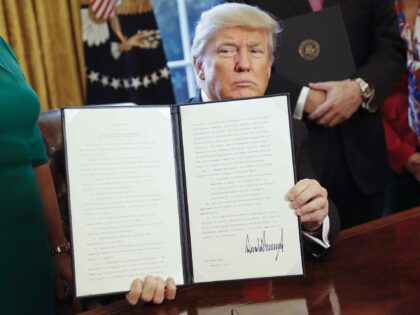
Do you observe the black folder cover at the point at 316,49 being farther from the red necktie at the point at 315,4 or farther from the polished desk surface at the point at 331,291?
the polished desk surface at the point at 331,291

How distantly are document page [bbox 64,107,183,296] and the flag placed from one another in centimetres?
171

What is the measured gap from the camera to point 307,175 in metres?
1.71

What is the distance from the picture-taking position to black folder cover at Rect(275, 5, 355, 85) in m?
2.22

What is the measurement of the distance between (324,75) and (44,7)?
137 centimetres

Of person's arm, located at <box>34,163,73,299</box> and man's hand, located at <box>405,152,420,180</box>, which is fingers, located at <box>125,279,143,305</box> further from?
man's hand, located at <box>405,152,420,180</box>

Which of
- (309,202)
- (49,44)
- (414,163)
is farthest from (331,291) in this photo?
(49,44)

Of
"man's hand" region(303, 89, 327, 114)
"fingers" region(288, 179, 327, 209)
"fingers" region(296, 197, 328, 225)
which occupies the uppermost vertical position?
"man's hand" region(303, 89, 327, 114)

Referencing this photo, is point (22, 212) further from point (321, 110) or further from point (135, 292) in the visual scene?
point (321, 110)

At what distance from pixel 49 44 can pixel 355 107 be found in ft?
4.81

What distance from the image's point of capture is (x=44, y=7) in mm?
2779

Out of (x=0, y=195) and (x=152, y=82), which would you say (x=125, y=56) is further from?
(x=0, y=195)

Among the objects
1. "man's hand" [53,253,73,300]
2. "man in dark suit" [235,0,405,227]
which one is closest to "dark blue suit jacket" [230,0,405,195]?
"man in dark suit" [235,0,405,227]

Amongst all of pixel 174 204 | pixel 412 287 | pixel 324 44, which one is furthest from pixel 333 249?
pixel 324 44

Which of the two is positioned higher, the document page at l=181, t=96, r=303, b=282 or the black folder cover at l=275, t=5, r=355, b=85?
the black folder cover at l=275, t=5, r=355, b=85
